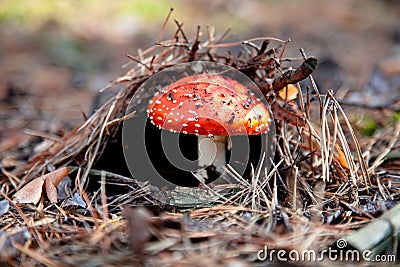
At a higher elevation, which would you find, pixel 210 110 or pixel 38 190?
pixel 210 110

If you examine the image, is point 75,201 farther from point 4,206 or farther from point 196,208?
point 196,208

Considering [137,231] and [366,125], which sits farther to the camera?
[366,125]

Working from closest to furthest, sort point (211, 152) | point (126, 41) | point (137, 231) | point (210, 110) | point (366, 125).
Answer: point (137, 231) < point (210, 110) < point (211, 152) < point (366, 125) < point (126, 41)

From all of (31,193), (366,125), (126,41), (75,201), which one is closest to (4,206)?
(31,193)

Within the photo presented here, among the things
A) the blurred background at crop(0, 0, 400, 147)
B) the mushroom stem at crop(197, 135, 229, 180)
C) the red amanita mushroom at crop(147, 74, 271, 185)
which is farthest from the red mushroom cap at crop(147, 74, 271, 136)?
the blurred background at crop(0, 0, 400, 147)

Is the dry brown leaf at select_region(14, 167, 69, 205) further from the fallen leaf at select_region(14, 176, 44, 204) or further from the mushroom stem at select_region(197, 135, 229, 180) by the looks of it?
the mushroom stem at select_region(197, 135, 229, 180)

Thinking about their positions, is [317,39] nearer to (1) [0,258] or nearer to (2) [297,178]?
(2) [297,178]

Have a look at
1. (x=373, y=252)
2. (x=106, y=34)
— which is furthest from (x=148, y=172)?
(x=106, y=34)
